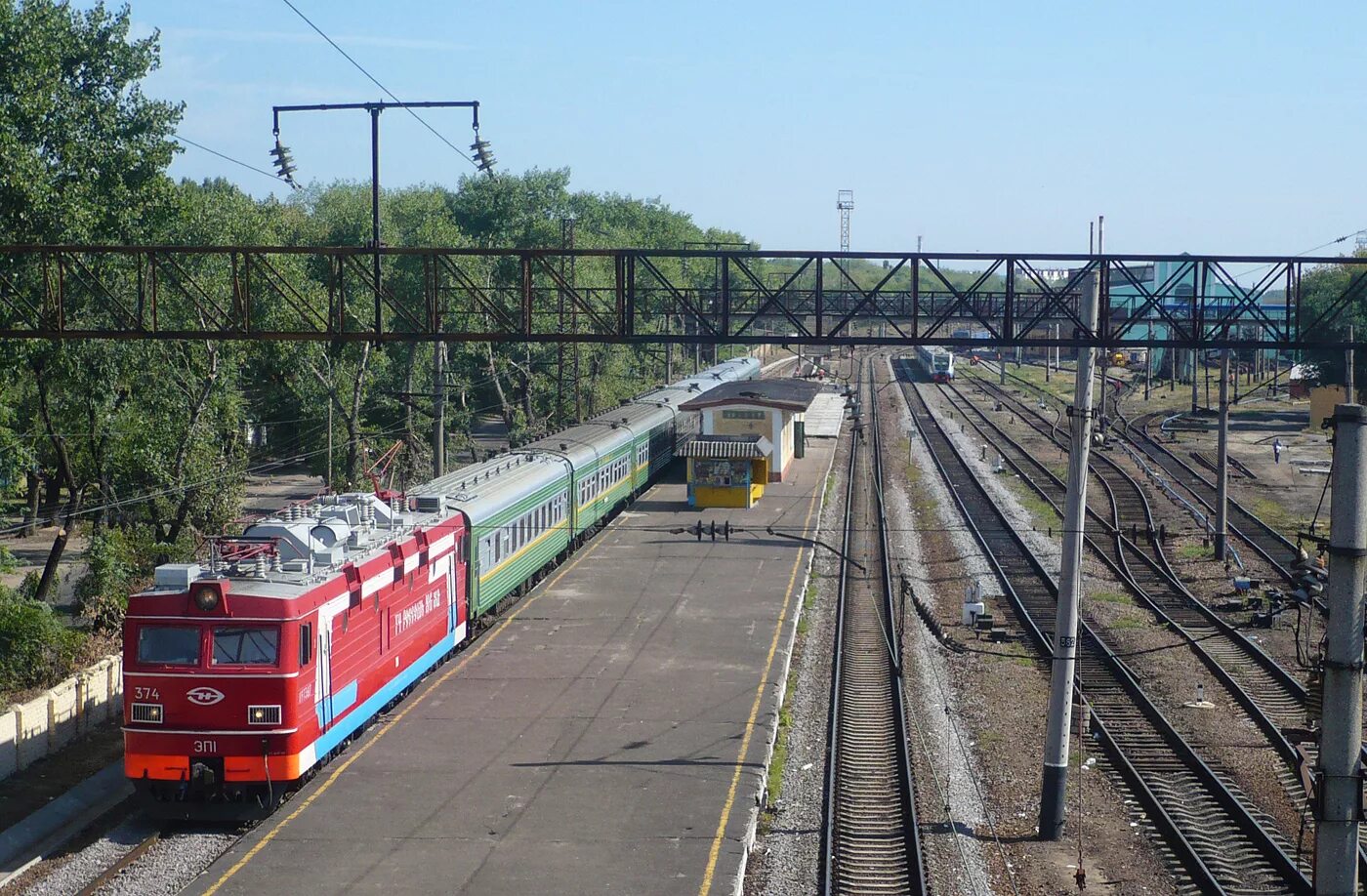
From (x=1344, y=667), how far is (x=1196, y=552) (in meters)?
26.8

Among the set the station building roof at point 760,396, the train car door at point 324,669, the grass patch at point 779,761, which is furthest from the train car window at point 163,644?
the station building roof at point 760,396

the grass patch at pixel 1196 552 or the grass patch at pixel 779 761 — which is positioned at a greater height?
the grass patch at pixel 1196 552

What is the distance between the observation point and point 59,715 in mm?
20219

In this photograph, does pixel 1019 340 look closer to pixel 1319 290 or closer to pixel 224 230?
pixel 224 230

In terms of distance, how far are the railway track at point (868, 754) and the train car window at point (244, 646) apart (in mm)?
6593

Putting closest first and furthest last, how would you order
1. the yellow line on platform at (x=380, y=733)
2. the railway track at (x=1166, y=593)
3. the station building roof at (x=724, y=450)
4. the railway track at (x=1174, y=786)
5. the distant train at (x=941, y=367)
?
the yellow line on platform at (x=380, y=733)
the railway track at (x=1174, y=786)
the railway track at (x=1166, y=593)
the station building roof at (x=724, y=450)
the distant train at (x=941, y=367)

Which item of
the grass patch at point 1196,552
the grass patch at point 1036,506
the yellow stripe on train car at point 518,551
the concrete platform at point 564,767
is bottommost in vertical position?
the concrete platform at point 564,767

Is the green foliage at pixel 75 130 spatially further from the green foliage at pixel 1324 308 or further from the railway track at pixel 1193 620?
the green foliage at pixel 1324 308

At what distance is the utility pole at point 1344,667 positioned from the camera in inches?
380

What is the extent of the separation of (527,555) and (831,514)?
1642 centimetres

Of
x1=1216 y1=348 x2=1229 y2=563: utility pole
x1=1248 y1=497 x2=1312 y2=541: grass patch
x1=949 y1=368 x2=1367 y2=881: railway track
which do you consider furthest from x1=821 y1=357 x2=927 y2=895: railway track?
x1=1248 y1=497 x2=1312 y2=541: grass patch

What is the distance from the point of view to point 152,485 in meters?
35.0

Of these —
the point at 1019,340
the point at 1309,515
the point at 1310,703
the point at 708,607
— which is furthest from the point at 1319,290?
the point at 1310,703

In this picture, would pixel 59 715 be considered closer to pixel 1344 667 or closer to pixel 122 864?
pixel 122 864
